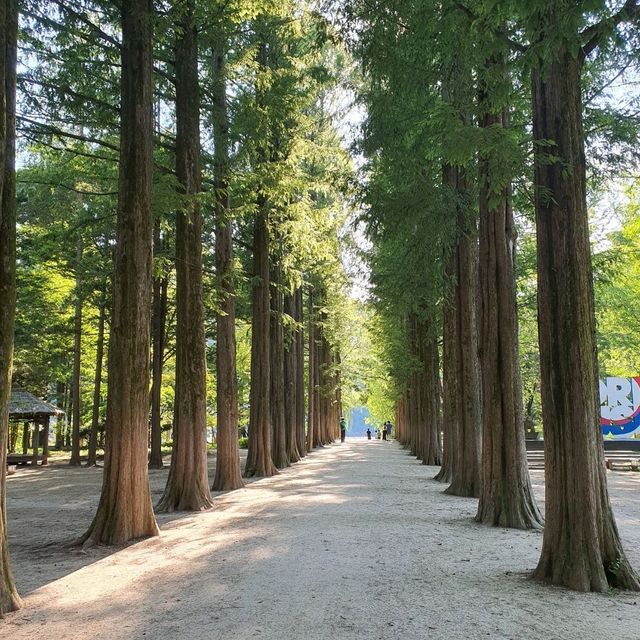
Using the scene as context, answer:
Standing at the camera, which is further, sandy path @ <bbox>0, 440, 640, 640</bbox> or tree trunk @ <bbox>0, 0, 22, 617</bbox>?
tree trunk @ <bbox>0, 0, 22, 617</bbox>

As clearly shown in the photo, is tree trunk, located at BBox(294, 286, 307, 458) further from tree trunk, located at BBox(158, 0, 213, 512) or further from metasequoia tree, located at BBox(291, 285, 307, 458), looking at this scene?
tree trunk, located at BBox(158, 0, 213, 512)

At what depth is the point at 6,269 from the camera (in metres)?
5.37

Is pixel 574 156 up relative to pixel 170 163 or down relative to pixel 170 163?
down

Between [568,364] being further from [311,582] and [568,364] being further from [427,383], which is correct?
[427,383]

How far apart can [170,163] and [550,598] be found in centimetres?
1253

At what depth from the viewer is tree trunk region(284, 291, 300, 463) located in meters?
24.3

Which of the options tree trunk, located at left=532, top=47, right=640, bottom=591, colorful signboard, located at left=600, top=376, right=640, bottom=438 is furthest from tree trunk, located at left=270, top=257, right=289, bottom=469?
tree trunk, located at left=532, top=47, right=640, bottom=591

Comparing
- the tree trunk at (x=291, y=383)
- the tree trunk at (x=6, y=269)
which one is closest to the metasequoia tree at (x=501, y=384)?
the tree trunk at (x=6, y=269)

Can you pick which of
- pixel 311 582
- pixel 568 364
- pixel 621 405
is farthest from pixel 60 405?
pixel 568 364

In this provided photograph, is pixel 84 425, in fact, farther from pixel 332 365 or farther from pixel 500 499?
pixel 500 499

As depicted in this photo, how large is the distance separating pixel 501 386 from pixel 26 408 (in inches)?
857

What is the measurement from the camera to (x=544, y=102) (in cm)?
595

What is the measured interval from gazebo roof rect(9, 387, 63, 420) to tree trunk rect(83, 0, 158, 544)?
18625 millimetres

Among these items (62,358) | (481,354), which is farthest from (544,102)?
(62,358)
